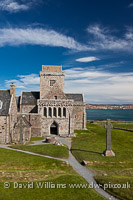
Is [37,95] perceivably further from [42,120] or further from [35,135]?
[35,135]

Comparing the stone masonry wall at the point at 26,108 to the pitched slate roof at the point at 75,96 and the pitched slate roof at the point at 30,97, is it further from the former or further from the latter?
the pitched slate roof at the point at 75,96

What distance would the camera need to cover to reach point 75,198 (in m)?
12.2

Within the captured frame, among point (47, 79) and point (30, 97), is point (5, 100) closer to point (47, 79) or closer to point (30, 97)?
point (30, 97)

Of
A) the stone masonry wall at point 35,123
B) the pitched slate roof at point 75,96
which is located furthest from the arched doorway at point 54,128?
the pitched slate roof at point 75,96

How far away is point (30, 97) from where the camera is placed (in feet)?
156

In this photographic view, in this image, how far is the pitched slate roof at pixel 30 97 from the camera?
46144 mm

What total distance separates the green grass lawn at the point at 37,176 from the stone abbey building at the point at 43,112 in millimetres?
9057

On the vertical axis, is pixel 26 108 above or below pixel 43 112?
above

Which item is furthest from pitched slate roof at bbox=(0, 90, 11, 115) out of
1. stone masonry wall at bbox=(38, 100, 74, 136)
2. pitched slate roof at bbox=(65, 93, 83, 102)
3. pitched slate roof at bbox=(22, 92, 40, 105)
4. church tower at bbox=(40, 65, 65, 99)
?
pitched slate roof at bbox=(65, 93, 83, 102)

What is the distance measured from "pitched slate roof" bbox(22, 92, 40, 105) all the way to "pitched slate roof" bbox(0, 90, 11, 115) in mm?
10133

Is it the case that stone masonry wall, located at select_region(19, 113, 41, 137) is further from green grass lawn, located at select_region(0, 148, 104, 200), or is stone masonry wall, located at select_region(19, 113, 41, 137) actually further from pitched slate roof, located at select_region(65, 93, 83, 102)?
pitched slate roof, located at select_region(65, 93, 83, 102)

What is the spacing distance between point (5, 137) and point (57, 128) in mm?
13537

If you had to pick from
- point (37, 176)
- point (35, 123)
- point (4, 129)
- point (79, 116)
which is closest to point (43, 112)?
point (35, 123)

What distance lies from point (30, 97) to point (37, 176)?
111 ft
